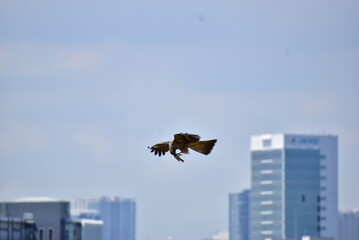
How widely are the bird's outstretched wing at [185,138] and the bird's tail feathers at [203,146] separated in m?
0.12

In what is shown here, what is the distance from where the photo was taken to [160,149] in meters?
41.4

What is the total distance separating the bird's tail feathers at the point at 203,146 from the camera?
38.8 metres

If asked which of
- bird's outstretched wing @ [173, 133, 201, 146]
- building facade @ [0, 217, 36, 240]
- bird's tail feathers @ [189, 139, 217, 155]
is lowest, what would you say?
building facade @ [0, 217, 36, 240]

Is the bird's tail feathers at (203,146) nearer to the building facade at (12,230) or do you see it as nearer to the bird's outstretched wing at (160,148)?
the bird's outstretched wing at (160,148)

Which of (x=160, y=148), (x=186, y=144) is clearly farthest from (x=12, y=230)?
(x=186, y=144)

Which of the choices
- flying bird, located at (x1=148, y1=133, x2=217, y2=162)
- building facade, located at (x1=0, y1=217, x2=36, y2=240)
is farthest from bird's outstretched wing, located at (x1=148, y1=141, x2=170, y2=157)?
building facade, located at (x1=0, y1=217, x2=36, y2=240)

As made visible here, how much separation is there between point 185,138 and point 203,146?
0.61 meters

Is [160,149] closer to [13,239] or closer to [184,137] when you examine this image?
[184,137]

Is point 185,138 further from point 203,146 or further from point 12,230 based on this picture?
point 12,230

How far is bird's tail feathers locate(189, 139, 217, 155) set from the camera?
38.8m

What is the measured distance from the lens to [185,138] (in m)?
39.9

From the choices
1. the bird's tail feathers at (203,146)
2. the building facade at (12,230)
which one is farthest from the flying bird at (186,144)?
the building facade at (12,230)

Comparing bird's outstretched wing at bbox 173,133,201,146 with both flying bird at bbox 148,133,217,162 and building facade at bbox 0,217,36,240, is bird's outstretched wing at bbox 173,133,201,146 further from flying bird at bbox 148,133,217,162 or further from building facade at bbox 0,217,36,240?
building facade at bbox 0,217,36,240

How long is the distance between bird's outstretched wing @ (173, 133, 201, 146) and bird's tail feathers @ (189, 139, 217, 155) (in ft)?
0.38
